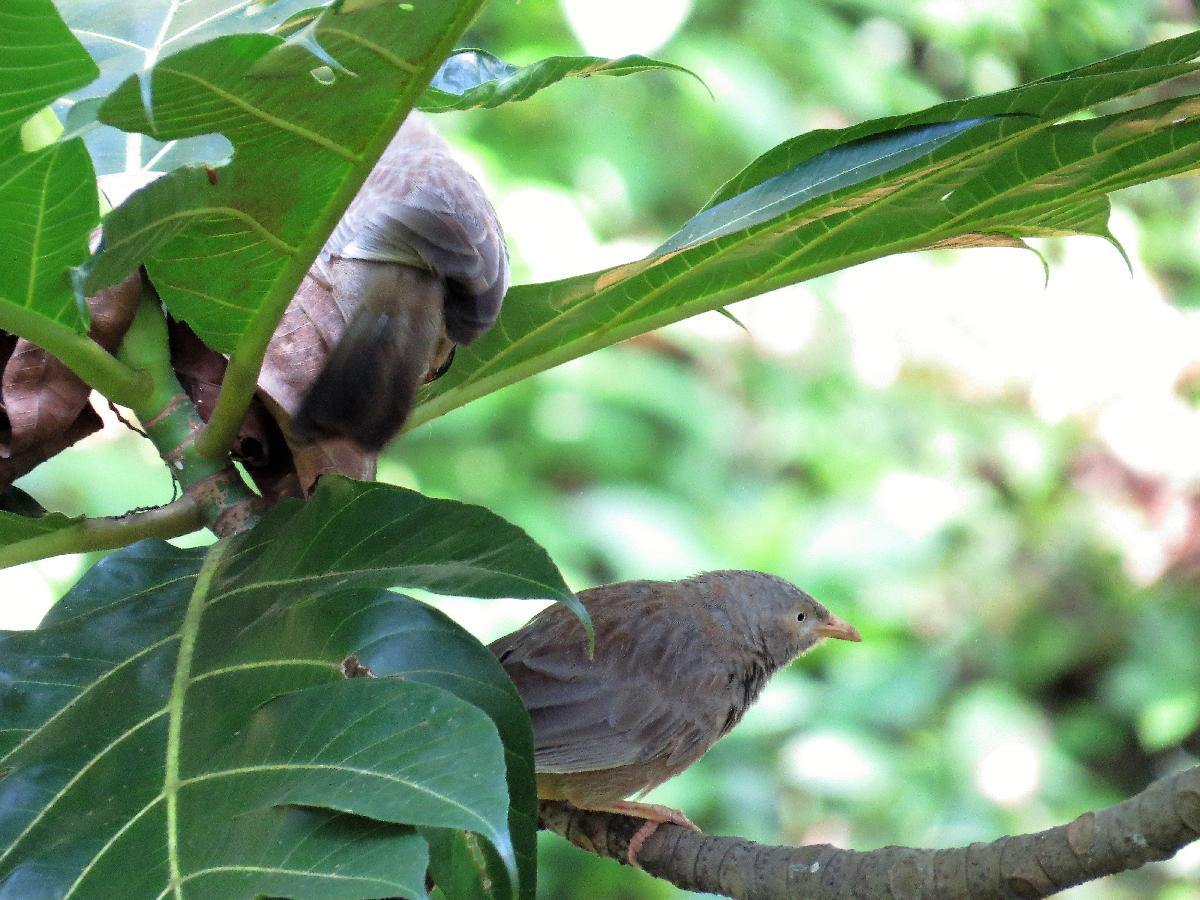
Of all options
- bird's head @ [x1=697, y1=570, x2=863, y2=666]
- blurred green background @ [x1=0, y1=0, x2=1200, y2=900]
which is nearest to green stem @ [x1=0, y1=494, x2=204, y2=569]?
bird's head @ [x1=697, y1=570, x2=863, y2=666]

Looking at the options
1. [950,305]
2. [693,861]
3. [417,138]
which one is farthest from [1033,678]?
[693,861]

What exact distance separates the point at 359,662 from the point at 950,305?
4.07 metres

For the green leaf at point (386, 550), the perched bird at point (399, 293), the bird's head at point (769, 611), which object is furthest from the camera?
the bird's head at point (769, 611)

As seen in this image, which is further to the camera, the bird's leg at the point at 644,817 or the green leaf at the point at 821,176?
the bird's leg at the point at 644,817

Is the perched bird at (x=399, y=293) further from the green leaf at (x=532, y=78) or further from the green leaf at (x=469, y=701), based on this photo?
the green leaf at (x=469, y=701)

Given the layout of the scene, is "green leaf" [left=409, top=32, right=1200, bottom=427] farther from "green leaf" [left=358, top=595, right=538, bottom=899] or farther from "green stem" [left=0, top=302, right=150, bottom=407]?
"green leaf" [left=358, top=595, right=538, bottom=899]

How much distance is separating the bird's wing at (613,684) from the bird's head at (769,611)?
0.14 metres

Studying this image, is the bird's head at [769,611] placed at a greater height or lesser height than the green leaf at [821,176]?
lesser

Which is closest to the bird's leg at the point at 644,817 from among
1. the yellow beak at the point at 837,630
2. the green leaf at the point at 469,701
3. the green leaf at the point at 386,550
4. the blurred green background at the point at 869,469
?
the green leaf at the point at 469,701

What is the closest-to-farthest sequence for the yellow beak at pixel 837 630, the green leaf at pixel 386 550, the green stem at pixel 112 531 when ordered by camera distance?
the green leaf at pixel 386 550, the green stem at pixel 112 531, the yellow beak at pixel 837 630

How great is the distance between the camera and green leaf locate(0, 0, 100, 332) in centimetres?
109

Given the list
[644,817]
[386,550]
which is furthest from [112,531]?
[644,817]

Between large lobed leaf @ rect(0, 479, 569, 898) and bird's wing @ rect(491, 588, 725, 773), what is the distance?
58 cm

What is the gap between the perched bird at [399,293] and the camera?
1.62 m
